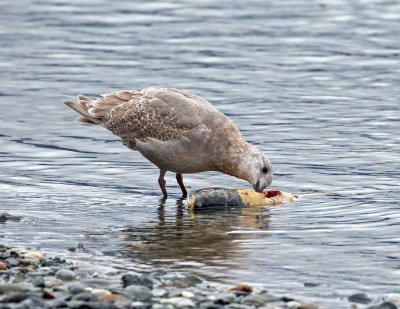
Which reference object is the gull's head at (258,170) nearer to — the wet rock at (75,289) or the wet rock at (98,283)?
Result: the wet rock at (98,283)

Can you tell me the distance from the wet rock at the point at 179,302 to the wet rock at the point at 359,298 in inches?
52.2

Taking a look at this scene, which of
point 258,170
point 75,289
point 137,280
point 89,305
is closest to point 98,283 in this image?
point 137,280

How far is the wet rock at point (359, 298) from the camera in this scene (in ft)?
32.7

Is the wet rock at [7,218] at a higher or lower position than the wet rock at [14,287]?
lower

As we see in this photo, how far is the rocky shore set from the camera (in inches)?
368

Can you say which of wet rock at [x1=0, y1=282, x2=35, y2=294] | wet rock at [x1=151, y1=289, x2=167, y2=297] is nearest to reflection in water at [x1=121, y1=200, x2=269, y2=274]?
wet rock at [x1=151, y1=289, x2=167, y2=297]

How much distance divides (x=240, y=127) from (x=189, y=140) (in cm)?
409

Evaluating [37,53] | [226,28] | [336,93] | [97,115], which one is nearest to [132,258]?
[97,115]

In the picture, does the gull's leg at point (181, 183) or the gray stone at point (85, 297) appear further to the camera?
the gull's leg at point (181, 183)

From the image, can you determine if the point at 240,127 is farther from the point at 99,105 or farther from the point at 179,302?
the point at 179,302

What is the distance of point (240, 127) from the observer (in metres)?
17.8

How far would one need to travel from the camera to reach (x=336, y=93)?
1997 cm

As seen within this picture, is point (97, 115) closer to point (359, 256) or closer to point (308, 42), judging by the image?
point (359, 256)

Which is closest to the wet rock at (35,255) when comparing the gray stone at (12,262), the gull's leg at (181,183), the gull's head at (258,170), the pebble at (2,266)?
the gray stone at (12,262)
